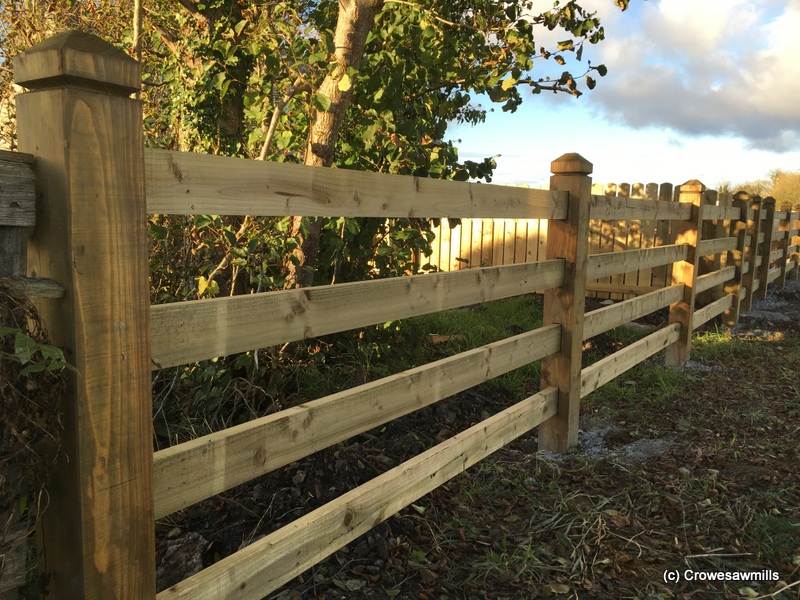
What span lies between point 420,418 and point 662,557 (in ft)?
5.89

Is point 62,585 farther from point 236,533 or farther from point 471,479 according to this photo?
point 471,479

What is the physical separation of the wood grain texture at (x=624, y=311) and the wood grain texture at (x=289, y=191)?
1.56 metres

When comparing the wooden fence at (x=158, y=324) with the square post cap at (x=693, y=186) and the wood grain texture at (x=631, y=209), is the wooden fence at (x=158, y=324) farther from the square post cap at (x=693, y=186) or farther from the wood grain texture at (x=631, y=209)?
the square post cap at (x=693, y=186)

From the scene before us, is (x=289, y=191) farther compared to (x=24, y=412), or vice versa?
(x=289, y=191)

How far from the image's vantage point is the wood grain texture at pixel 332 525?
2082mm

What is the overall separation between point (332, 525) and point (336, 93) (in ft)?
8.87

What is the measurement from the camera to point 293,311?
2336 millimetres

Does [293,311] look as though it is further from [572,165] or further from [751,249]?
[751,249]

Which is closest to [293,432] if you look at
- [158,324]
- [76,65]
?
[158,324]

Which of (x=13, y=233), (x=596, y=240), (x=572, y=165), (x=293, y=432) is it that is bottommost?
(x=293, y=432)

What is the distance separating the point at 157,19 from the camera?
586 cm

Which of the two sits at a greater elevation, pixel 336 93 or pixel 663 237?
pixel 336 93

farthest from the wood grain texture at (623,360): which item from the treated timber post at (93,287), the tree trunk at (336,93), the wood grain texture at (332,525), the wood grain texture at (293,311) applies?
the treated timber post at (93,287)

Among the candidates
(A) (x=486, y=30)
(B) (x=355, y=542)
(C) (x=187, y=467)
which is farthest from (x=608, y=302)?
(C) (x=187, y=467)
